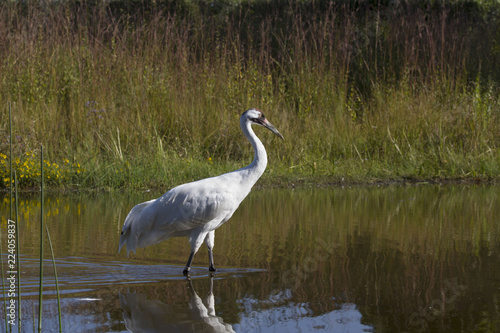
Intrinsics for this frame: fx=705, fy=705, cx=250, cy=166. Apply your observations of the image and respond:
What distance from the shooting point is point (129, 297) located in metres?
4.10

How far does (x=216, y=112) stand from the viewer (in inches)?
375

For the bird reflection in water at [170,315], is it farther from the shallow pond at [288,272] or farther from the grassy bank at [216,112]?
the grassy bank at [216,112]

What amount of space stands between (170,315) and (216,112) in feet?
19.6

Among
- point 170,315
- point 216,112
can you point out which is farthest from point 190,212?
point 216,112

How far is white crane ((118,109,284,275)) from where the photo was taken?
4832mm

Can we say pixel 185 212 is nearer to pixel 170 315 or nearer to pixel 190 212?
pixel 190 212

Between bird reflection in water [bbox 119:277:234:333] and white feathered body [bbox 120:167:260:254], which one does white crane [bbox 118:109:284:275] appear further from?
bird reflection in water [bbox 119:277:234:333]

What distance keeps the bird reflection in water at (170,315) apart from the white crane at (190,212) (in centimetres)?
76

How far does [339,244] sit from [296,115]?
15.4ft

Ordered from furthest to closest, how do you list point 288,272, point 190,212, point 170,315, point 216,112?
point 216,112
point 190,212
point 288,272
point 170,315

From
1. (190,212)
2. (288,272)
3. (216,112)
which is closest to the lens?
(288,272)

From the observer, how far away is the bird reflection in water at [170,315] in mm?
3508

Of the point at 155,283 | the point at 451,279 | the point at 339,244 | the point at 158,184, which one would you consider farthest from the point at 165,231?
the point at 158,184

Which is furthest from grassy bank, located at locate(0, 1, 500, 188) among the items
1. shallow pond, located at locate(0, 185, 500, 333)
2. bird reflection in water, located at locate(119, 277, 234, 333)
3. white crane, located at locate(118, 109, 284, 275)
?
bird reflection in water, located at locate(119, 277, 234, 333)
